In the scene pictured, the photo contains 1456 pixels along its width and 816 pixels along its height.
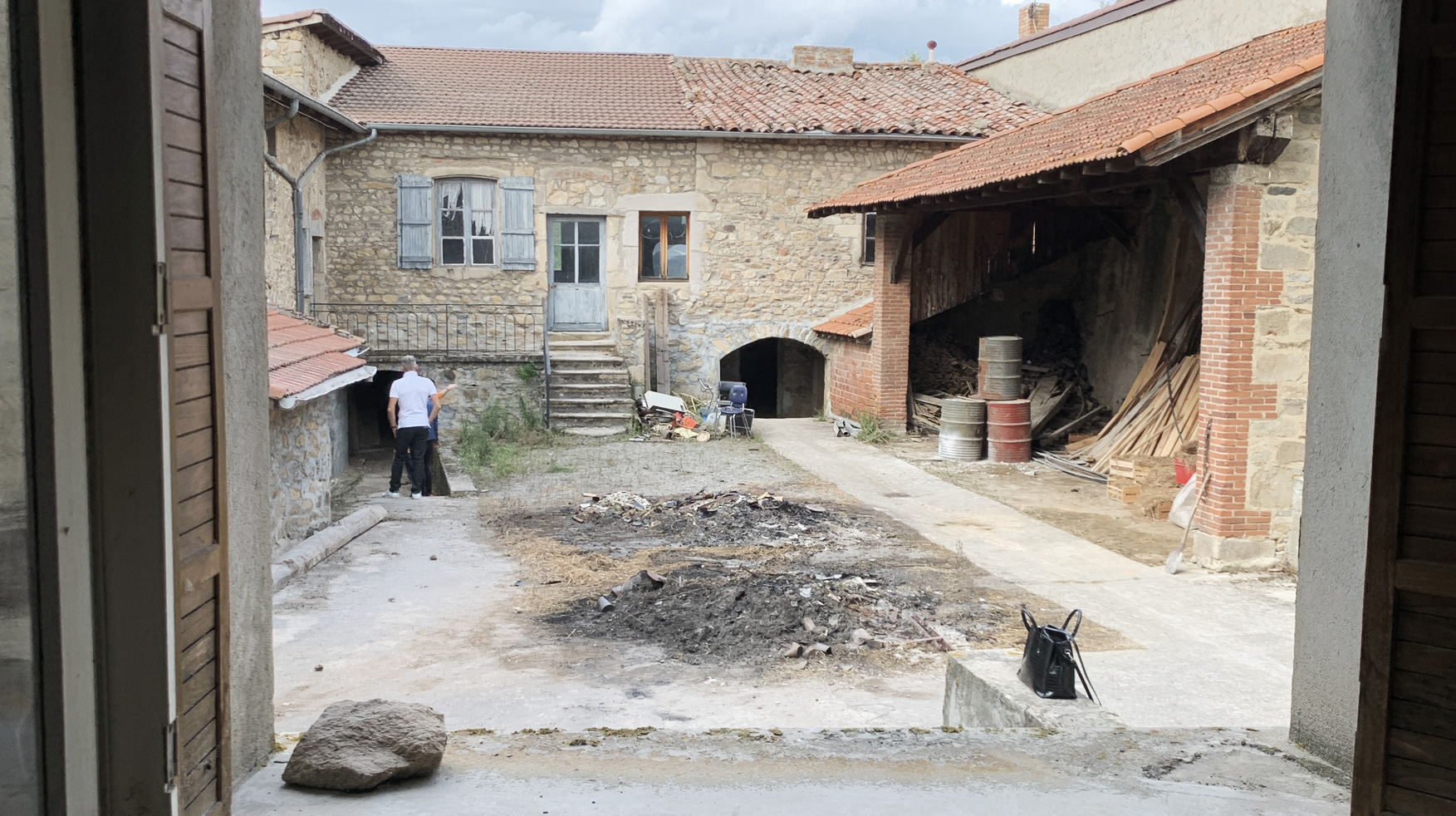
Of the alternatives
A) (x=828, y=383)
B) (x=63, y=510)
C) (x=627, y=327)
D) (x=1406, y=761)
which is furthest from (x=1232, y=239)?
→ (x=627, y=327)

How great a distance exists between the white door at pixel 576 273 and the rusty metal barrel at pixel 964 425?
652 centimetres

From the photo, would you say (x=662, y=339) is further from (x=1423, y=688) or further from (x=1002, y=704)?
(x=1423, y=688)

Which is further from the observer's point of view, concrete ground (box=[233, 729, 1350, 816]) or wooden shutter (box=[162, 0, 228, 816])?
concrete ground (box=[233, 729, 1350, 816])

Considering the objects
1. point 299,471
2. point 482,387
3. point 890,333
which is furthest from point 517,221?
point 299,471

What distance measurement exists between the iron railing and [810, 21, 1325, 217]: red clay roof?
18.4ft

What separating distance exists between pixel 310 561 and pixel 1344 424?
22.2 ft

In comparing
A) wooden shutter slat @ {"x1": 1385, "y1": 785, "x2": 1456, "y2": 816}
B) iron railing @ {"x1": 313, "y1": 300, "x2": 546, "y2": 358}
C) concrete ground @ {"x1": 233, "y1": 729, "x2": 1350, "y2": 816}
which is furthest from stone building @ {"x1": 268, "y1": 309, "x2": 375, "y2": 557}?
wooden shutter slat @ {"x1": 1385, "y1": 785, "x2": 1456, "y2": 816}

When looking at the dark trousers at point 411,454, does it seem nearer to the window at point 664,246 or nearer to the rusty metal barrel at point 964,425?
the rusty metal barrel at point 964,425

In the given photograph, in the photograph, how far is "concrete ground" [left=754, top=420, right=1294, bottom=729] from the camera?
17.7 ft

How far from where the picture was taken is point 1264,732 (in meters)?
4.07

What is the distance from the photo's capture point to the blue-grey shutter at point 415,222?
1714 centimetres

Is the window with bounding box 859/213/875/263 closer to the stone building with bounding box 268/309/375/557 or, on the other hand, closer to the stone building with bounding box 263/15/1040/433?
the stone building with bounding box 263/15/1040/433

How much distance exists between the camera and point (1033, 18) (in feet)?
70.8

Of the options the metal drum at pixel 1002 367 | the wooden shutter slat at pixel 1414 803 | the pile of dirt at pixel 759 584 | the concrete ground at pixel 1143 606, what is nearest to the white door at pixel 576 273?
the concrete ground at pixel 1143 606
